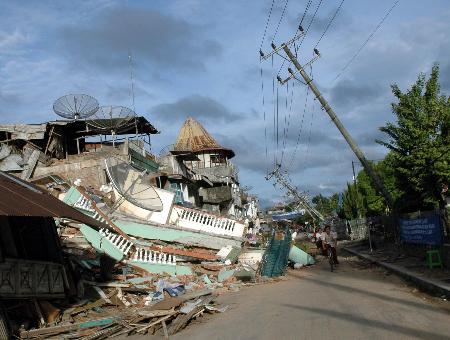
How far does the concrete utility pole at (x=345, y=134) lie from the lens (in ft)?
88.0

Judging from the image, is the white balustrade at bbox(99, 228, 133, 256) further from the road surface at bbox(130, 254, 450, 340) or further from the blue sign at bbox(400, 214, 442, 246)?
the blue sign at bbox(400, 214, 442, 246)

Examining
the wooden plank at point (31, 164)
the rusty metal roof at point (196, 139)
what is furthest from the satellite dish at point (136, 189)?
the rusty metal roof at point (196, 139)

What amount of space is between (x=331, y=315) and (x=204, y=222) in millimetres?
16303

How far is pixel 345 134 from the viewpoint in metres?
27.7

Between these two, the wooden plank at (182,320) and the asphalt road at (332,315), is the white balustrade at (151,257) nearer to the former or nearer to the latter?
the asphalt road at (332,315)

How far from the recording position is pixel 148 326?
9.99m

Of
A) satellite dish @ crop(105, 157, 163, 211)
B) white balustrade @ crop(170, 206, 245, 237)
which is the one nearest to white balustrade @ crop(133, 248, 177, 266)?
satellite dish @ crop(105, 157, 163, 211)

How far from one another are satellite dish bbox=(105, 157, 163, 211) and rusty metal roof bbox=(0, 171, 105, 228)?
33.7 ft

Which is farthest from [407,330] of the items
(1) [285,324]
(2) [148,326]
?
(2) [148,326]

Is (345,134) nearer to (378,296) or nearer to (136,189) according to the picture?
(136,189)

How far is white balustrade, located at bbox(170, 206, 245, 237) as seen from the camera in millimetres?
24859

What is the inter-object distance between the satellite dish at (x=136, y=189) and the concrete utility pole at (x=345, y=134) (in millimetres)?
10751

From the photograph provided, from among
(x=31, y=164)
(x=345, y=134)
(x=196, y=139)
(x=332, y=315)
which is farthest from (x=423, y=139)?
(x=196, y=139)

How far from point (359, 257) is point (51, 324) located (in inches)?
735
